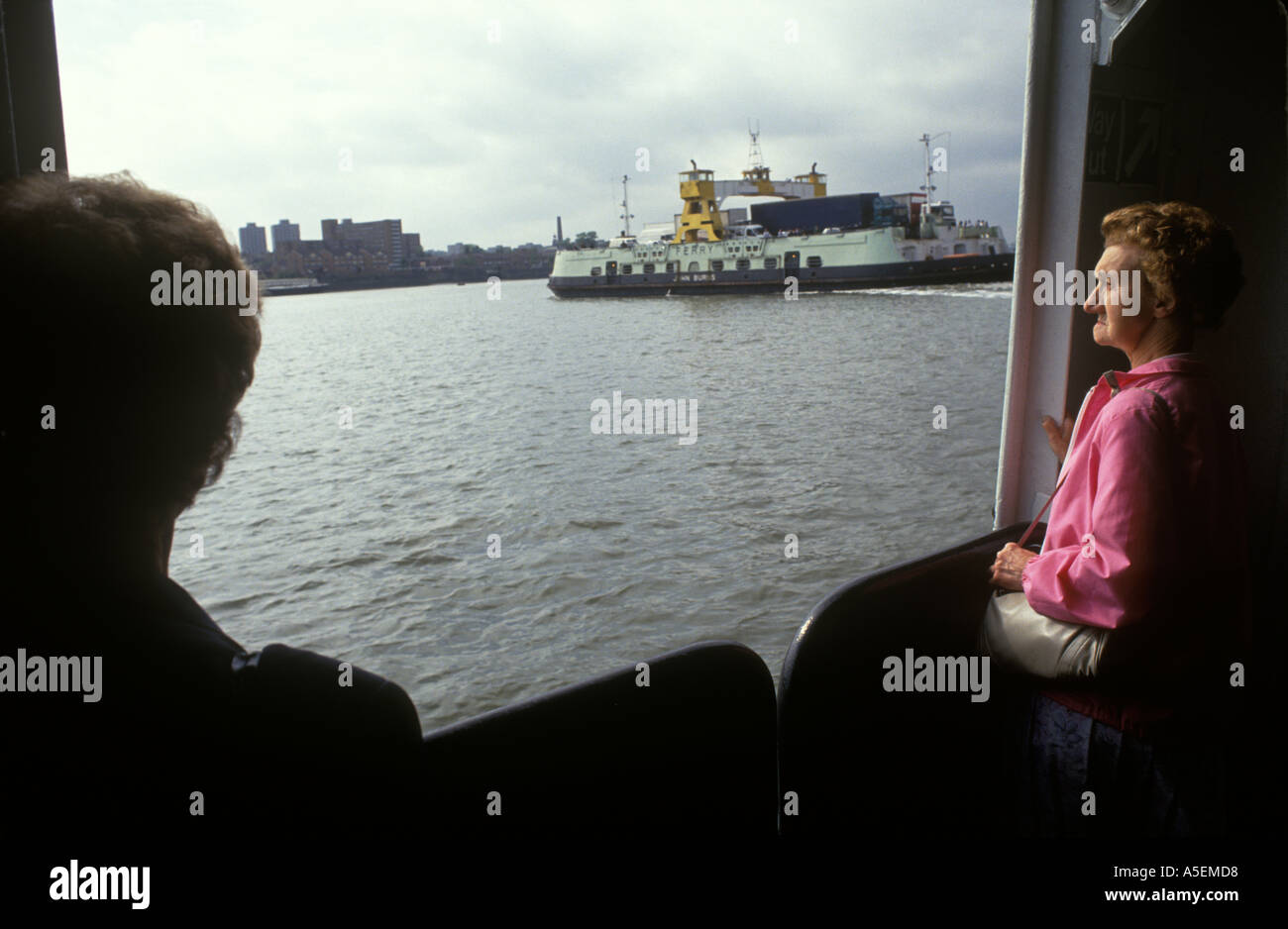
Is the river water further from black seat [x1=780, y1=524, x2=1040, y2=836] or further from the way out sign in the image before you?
the way out sign

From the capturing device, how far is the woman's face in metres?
1.72

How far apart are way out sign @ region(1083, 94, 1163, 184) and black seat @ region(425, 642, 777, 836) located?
161cm

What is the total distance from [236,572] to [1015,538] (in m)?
7.79

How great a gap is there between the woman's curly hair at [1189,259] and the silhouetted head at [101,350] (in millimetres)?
1504

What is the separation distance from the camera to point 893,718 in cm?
201

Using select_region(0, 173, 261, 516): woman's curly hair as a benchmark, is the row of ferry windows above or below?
above

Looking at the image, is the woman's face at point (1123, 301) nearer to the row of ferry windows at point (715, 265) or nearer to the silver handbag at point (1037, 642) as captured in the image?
the silver handbag at point (1037, 642)

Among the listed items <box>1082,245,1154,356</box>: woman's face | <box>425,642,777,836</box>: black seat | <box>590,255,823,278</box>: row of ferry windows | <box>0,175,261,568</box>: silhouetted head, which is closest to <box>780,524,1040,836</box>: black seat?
<box>425,642,777,836</box>: black seat

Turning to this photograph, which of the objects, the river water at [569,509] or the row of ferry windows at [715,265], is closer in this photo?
the river water at [569,509]

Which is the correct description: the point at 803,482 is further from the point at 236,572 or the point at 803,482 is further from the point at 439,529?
the point at 236,572

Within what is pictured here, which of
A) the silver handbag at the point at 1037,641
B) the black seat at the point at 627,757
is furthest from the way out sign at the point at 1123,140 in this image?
the black seat at the point at 627,757

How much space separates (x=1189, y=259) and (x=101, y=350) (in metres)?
1.66

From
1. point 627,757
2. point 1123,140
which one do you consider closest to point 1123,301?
point 1123,140

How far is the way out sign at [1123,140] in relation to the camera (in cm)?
242
